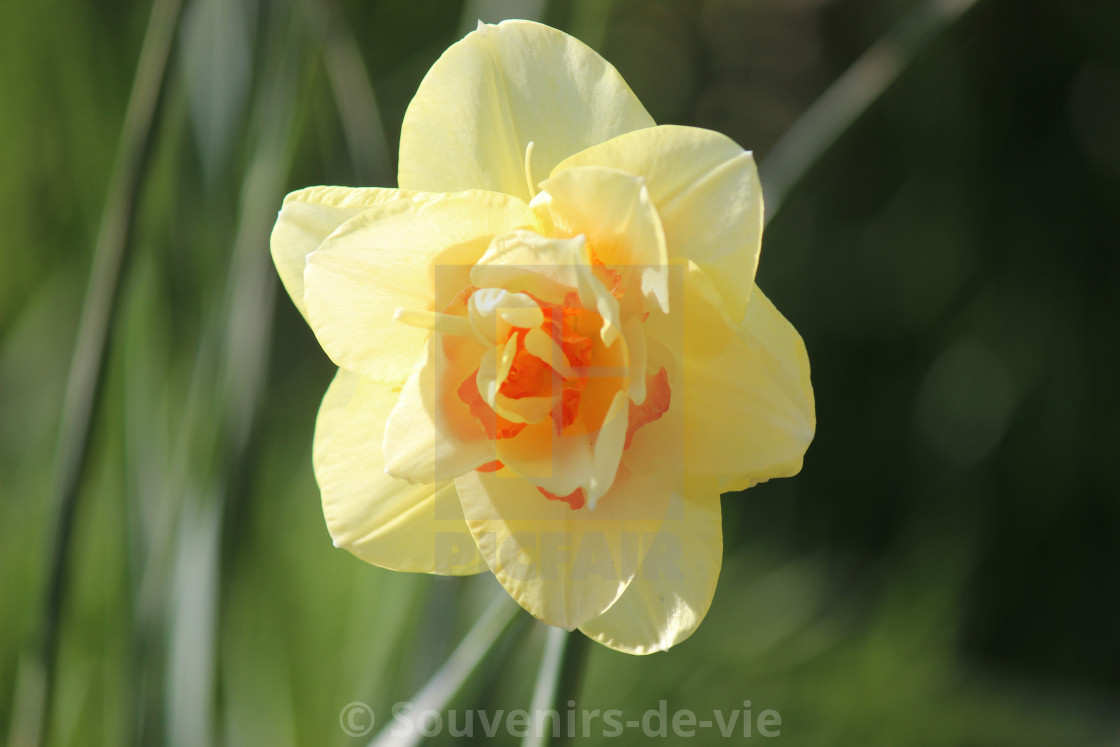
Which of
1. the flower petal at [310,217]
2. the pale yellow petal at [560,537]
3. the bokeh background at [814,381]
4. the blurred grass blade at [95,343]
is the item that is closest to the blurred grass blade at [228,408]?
the bokeh background at [814,381]

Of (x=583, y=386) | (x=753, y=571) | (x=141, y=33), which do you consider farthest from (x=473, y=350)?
(x=141, y=33)

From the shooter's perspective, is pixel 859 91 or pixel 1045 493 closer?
pixel 859 91

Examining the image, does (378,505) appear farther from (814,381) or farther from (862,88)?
(814,381)

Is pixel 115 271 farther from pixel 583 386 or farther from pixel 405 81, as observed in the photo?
pixel 405 81

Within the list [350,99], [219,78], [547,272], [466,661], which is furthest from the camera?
[219,78]

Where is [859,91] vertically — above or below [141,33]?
below

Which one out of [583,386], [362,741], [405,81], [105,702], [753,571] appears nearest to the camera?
[583,386]

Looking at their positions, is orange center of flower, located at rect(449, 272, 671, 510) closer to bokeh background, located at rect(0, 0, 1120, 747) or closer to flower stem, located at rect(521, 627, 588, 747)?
flower stem, located at rect(521, 627, 588, 747)

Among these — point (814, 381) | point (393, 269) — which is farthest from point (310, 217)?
point (814, 381)
